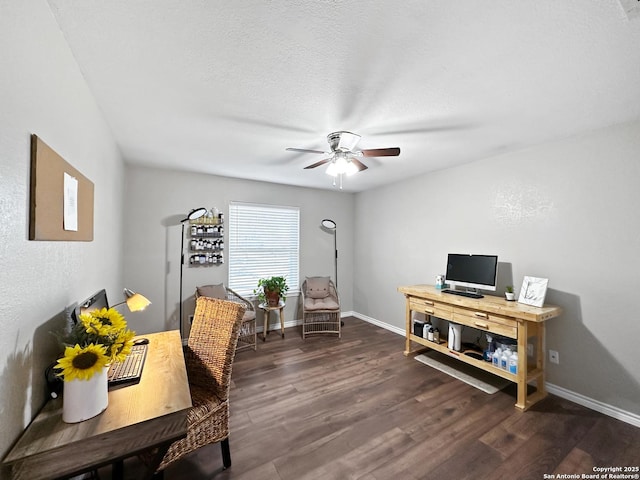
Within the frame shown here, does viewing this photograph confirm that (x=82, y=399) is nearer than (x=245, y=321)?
Yes

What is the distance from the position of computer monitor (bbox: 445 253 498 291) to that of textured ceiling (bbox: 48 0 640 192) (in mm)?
1305

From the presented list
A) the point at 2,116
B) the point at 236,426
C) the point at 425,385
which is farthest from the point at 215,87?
the point at 425,385

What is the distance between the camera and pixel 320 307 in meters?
4.14

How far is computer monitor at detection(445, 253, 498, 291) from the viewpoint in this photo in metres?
2.91

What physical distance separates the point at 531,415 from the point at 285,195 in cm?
407

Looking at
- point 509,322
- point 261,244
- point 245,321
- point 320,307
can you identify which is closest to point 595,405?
point 509,322

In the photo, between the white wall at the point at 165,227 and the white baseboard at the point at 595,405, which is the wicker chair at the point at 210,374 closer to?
the white wall at the point at 165,227

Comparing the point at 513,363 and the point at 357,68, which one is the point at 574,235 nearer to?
the point at 513,363

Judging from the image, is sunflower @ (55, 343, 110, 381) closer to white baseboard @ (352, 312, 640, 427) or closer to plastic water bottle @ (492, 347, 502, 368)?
plastic water bottle @ (492, 347, 502, 368)

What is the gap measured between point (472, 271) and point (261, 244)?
3090 millimetres

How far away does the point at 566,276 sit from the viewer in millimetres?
2547

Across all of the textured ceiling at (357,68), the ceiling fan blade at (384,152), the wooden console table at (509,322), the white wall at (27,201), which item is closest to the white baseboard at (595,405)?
the wooden console table at (509,322)

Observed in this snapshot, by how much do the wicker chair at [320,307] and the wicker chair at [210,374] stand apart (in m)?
2.28

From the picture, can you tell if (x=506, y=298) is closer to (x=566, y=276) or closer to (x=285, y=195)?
(x=566, y=276)
